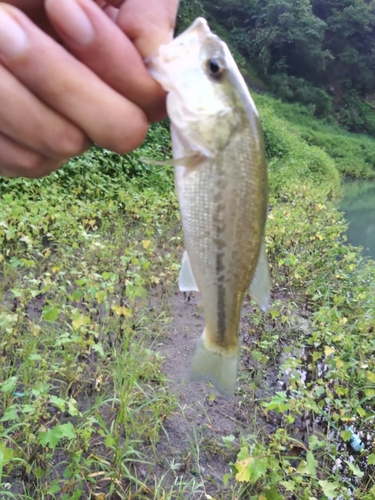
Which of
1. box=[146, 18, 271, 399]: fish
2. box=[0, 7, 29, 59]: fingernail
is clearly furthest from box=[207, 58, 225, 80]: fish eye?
box=[0, 7, 29, 59]: fingernail

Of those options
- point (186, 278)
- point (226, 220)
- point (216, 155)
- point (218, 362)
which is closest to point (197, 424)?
point (218, 362)

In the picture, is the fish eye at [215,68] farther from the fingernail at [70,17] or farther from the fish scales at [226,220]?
the fingernail at [70,17]

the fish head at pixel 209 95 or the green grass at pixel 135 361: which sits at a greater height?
the fish head at pixel 209 95

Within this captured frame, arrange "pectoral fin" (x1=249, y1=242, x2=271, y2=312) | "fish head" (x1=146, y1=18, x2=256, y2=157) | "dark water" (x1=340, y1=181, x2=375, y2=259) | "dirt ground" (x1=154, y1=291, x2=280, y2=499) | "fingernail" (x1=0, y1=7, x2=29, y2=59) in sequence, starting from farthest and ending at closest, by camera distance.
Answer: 1. "dark water" (x1=340, y1=181, x2=375, y2=259)
2. "dirt ground" (x1=154, y1=291, x2=280, y2=499)
3. "pectoral fin" (x1=249, y1=242, x2=271, y2=312)
4. "fish head" (x1=146, y1=18, x2=256, y2=157)
5. "fingernail" (x1=0, y1=7, x2=29, y2=59)

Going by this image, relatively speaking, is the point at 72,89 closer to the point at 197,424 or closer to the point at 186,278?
the point at 186,278

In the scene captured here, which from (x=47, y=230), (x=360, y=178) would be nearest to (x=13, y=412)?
(x=47, y=230)

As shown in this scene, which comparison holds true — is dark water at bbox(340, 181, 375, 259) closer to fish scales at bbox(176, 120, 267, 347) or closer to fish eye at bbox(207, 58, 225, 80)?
fish scales at bbox(176, 120, 267, 347)

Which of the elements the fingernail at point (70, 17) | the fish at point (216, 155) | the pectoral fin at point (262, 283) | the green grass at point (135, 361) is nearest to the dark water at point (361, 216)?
the green grass at point (135, 361)

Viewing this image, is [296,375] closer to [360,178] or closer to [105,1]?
[105,1]
